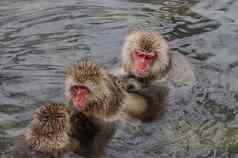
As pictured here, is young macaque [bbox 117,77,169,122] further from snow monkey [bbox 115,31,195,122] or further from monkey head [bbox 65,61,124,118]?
monkey head [bbox 65,61,124,118]

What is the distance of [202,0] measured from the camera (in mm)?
13039

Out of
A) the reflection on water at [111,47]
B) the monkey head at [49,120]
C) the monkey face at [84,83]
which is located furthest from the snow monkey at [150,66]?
the monkey head at [49,120]

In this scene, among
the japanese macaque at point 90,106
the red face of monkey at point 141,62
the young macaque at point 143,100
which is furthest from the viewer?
the red face of monkey at point 141,62

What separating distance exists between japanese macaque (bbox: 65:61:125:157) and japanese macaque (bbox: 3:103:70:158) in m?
0.40

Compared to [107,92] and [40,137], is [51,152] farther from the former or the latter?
[107,92]

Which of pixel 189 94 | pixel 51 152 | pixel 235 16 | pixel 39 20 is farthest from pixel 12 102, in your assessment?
pixel 235 16

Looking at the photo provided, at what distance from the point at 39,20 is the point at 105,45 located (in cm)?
142

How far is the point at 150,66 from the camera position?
956cm

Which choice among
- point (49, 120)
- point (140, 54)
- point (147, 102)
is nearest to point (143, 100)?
point (147, 102)

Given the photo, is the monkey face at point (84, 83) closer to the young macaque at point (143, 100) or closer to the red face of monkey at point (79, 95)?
the red face of monkey at point (79, 95)

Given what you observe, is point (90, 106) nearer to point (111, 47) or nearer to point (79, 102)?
point (79, 102)

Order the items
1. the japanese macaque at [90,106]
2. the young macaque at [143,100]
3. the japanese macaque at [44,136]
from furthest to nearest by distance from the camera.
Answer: the young macaque at [143,100]
the japanese macaque at [90,106]
the japanese macaque at [44,136]

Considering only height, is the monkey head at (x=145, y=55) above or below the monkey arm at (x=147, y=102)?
above

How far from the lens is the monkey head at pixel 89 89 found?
7703mm
